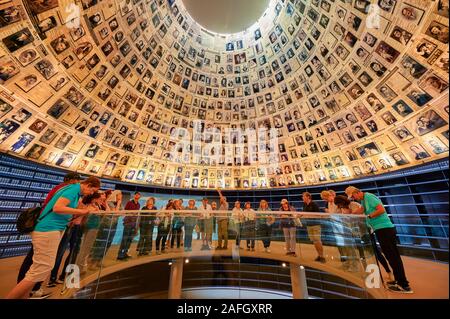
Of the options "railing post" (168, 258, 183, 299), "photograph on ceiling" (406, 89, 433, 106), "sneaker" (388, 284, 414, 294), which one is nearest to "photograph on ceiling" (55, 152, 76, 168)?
"railing post" (168, 258, 183, 299)

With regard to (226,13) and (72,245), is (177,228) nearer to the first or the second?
(72,245)

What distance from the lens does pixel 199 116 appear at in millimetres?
13680

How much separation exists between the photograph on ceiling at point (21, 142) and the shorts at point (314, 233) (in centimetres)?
1054

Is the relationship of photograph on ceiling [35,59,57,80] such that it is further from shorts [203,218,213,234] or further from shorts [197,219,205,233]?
shorts [203,218,213,234]

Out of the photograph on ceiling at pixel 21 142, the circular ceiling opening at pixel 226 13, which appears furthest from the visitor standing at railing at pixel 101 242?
the circular ceiling opening at pixel 226 13

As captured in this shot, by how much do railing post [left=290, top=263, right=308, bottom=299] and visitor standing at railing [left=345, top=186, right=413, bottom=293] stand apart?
2.71 meters

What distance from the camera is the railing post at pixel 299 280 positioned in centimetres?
572

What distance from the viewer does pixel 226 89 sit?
44.7 ft

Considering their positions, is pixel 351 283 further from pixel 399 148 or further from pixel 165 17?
pixel 165 17

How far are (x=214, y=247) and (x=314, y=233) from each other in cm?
252

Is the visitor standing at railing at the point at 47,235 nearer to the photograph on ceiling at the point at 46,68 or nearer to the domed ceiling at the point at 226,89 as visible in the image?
the domed ceiling at the point at 226,89

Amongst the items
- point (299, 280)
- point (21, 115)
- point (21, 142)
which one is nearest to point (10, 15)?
point (21, 115)

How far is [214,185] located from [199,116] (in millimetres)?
5281

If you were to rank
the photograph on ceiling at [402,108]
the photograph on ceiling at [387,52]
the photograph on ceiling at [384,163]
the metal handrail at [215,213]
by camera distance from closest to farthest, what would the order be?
the metal handrail at [215,213], the photograph on ceiling at [387,52], the photograph on ceiling at [402,108], the photograph on ceiling at [384,163]
